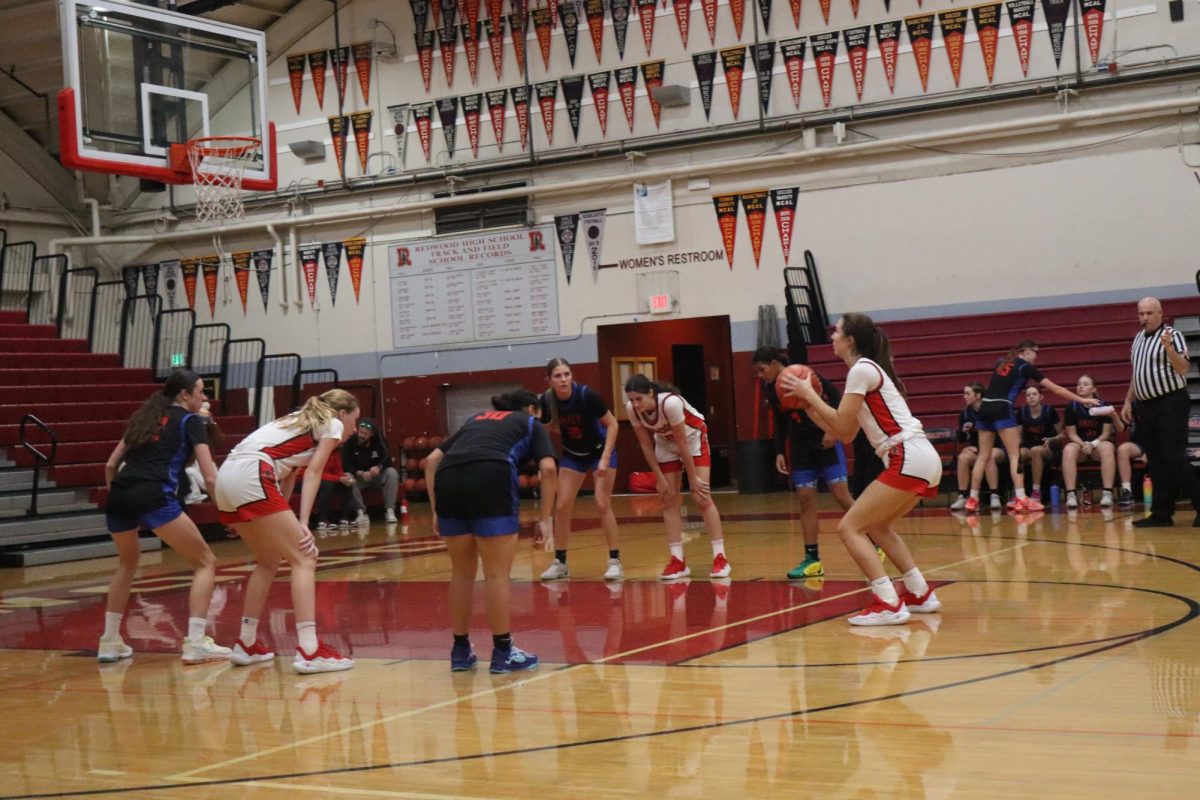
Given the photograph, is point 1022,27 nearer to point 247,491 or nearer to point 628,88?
point 628,88

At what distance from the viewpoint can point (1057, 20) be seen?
16.2 meters

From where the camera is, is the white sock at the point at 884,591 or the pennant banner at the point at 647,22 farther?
the pennant banner at the point at 647,22

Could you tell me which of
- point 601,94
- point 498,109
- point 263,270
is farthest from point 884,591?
point 263,270

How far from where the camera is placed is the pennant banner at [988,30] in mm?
16609

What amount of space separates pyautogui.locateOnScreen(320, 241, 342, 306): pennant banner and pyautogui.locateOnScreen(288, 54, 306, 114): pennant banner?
2350mm

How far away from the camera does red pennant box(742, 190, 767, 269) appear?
59.4 ft

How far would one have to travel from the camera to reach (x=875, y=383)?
6.71 m

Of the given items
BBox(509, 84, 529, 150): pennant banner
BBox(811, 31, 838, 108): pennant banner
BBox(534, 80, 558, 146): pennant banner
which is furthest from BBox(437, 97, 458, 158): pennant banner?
BBox(811, 31, 838, 108): pennant banner

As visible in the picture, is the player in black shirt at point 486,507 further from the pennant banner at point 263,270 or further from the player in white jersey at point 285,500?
the pennant banner at point 263,270

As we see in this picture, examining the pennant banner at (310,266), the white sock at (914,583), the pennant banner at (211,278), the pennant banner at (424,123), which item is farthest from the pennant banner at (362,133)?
the white sock at (914,583)

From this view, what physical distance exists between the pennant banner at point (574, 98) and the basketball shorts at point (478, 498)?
14.0m

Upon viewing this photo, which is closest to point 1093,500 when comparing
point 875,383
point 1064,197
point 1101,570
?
point 1064,197

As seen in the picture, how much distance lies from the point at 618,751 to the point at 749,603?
3.43 meters

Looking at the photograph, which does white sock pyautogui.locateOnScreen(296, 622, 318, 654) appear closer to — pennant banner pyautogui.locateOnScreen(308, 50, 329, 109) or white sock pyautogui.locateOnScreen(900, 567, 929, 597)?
white sock pyautogui.locateOnScreen(900, 567, 929, 597)
